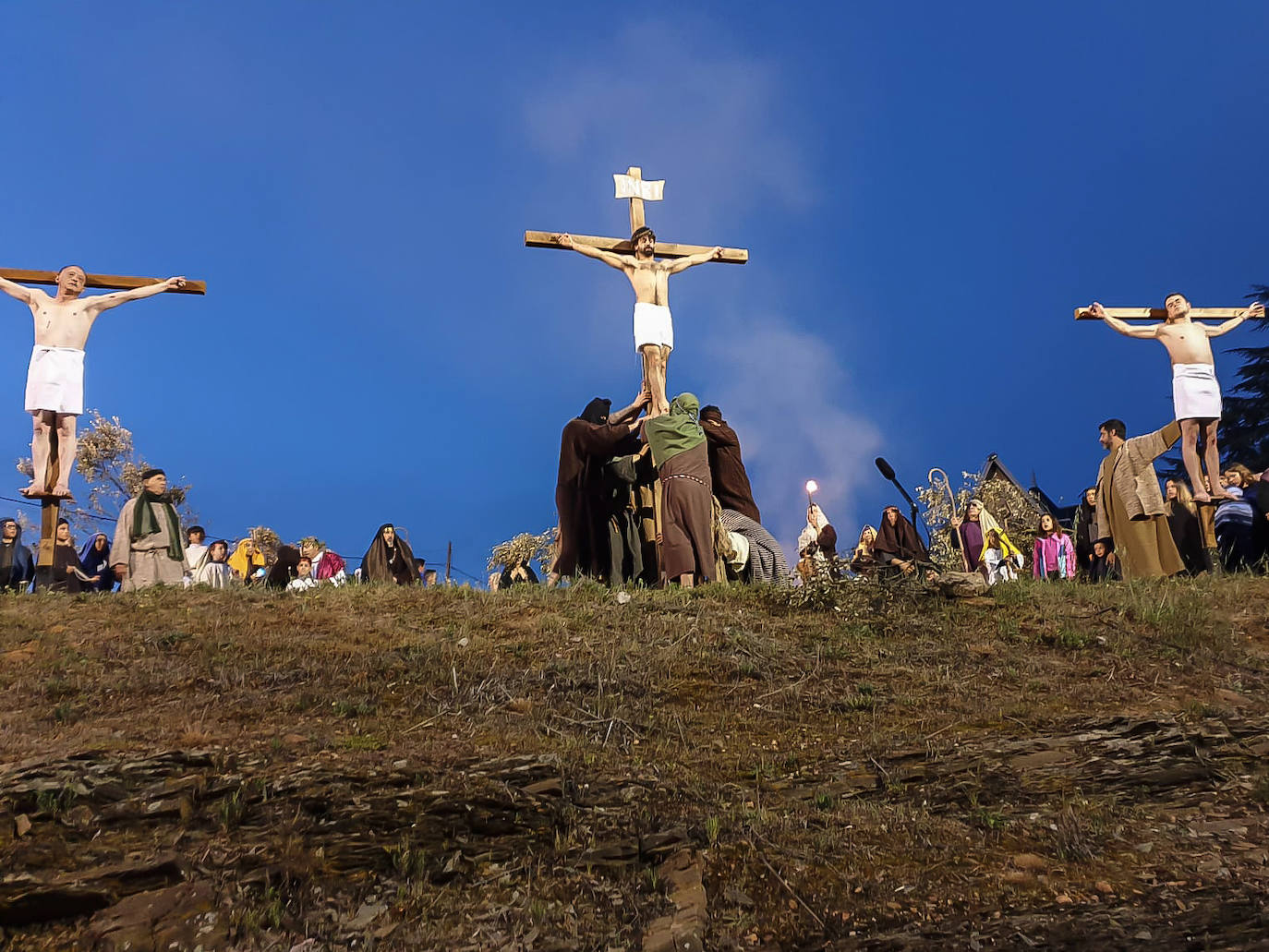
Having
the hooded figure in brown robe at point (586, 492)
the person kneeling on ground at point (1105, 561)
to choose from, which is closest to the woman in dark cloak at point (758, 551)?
the hooded figure in brown robe at point (586, 492)

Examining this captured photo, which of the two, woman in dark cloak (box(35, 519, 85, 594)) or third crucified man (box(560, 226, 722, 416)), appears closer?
woman in dark cloak (box(35, 519, 85, 594))

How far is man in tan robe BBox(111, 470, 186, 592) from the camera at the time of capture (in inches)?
454

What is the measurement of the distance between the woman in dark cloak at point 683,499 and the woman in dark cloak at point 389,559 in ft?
13.9

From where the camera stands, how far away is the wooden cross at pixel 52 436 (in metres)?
11.0

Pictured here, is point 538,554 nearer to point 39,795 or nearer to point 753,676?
point 753,676

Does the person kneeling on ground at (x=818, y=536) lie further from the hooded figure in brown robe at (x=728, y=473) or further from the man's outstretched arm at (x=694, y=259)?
the man's outstretched arm at (x=694, y=259)

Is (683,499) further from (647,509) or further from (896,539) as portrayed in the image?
(896,539)

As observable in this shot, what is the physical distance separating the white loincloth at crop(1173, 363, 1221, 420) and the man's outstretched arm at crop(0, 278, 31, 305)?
41.9ft

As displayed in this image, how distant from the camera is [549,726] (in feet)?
21.3

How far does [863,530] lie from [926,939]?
465 inches

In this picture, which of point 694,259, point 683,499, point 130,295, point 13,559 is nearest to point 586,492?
point 683,499

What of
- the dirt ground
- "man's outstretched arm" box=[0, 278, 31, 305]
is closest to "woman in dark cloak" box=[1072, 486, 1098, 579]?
the dirt ground

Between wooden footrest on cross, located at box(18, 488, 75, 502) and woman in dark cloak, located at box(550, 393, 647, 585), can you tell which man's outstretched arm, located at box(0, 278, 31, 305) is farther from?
woman in dark cloak, located at box(550, 393, 647, 585)

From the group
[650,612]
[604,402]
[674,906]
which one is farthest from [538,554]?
[674,906]
